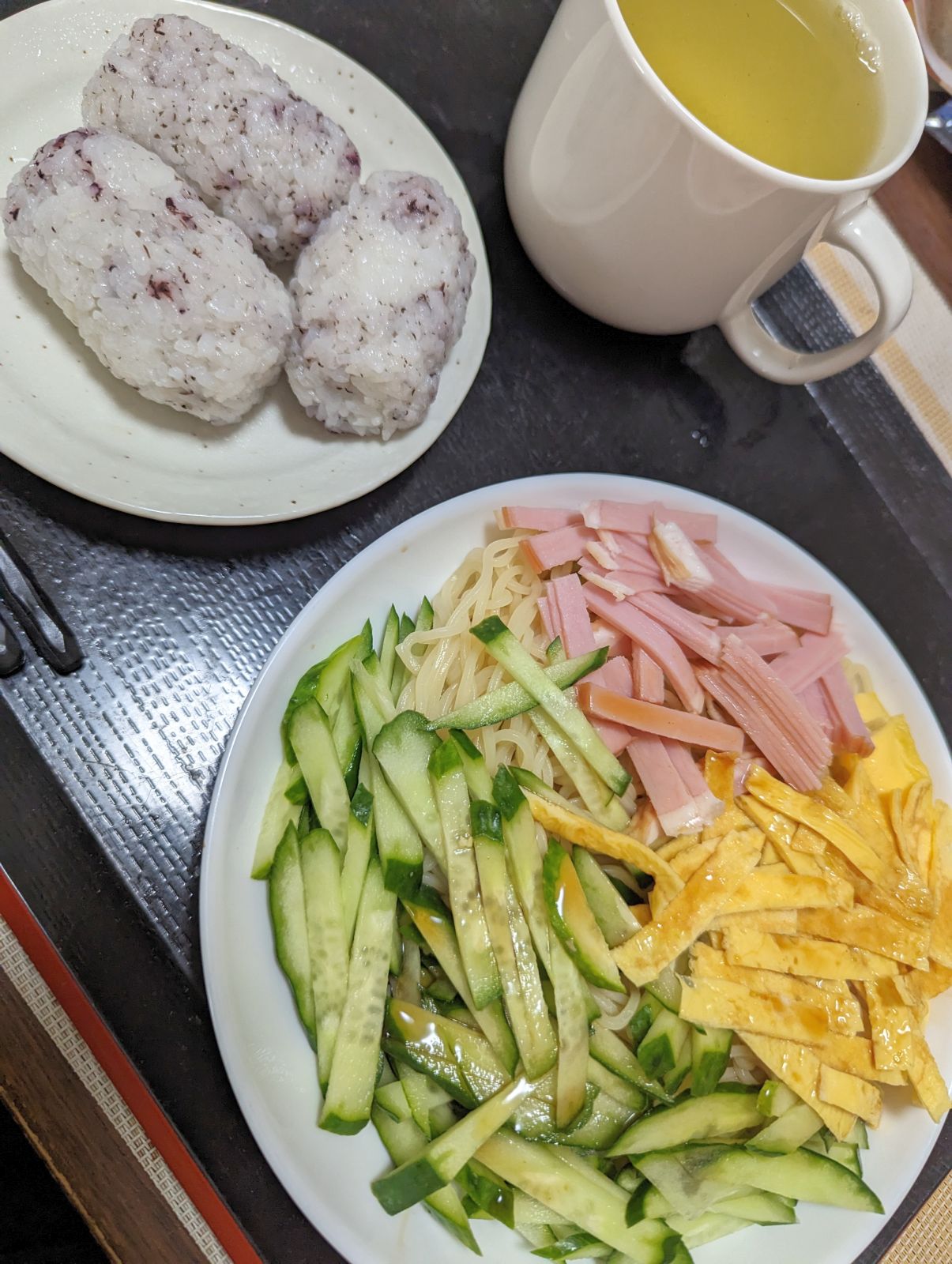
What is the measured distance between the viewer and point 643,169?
2.75 feet

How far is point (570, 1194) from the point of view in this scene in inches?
35.8

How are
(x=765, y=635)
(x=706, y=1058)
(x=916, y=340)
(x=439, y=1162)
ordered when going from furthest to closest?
(x=916, y=340)
(x=765, y=635)
(x=706, y=1058)
(x=439, y=1162)

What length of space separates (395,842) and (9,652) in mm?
422

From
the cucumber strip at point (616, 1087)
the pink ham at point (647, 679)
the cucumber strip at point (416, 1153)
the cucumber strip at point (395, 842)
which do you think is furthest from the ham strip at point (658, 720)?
the cucumber strip at point (416, 1153)

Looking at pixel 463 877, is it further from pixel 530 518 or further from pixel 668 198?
pixel 668 198

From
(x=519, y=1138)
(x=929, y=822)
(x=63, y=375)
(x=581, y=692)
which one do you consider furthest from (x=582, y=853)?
(x=63, y=375)

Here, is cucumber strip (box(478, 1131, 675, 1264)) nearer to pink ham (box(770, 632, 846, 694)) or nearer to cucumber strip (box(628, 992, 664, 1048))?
cucumber strip (box(628, 992, 664, 1048))

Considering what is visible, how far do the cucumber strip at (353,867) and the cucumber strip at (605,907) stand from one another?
21cm

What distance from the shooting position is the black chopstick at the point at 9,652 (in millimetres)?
902

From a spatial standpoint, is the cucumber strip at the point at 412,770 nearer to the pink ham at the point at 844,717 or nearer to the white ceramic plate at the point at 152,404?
the white ceramic plate at the point at 152,404

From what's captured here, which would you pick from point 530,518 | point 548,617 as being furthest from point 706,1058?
point 530,518

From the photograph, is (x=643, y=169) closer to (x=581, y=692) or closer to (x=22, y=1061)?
(x=581, y=692)

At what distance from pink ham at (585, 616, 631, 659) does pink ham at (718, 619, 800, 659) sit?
0.11 meters

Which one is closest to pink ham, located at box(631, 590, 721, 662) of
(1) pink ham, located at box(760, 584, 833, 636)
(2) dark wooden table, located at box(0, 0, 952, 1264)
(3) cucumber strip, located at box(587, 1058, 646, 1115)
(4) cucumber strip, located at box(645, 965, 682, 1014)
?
(1) pink ham, located at box(760, 584, 833, 636)
